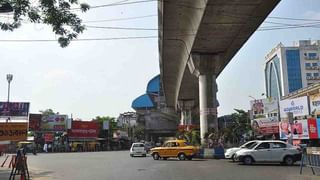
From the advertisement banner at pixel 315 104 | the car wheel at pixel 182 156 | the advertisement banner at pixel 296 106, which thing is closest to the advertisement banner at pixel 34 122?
the advertisement banner at pixel 296 106

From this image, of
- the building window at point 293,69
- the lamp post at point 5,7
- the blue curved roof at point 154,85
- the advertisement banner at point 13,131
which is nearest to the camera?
the lamp post at point 5,7

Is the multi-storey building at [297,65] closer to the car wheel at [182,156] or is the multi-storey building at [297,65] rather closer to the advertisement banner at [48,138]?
the advertisement banner at [48,138]

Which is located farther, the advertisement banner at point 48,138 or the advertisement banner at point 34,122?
the advertisement banner at point 34,122

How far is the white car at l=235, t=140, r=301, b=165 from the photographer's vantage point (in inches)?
941

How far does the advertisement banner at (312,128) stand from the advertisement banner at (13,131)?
35599mm

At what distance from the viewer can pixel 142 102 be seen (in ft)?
416

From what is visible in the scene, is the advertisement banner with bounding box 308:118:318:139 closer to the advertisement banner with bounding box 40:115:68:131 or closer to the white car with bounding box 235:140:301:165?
the white car with bounding box 235:140:301:165

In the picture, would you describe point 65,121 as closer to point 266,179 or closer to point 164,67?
point 164,67

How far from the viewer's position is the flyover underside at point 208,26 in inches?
875

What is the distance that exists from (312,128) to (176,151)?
19647mm

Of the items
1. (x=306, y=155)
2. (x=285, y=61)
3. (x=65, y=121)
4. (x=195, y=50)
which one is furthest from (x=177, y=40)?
(x=285, y=61)

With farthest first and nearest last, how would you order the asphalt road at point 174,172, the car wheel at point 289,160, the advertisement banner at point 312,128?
the advertisement banner at point 312,128 < the car wheel at point 289,160 < the asphalt road at point 174,172

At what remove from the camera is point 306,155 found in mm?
17922

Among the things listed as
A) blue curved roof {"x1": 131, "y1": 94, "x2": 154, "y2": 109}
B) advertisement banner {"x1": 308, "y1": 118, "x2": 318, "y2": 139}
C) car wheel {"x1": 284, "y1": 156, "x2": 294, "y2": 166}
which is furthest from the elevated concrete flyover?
blue curved roof {"x1": 131, "y1": 94, "x2": 154, "y2": 109}
